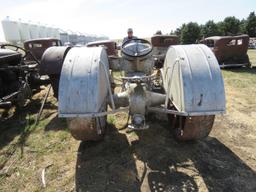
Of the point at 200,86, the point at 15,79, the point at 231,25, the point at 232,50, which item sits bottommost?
the point at 232,50

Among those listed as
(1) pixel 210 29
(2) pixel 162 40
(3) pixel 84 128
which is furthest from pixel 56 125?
(1) pixel 210 29

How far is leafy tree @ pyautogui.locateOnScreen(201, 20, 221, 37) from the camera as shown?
98.2 ft

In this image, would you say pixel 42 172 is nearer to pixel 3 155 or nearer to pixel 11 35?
pixel 3 155

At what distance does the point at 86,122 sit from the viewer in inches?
129

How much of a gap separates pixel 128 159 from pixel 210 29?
1173 inches

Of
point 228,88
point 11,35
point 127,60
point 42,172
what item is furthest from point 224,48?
point 11,35

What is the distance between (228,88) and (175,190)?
5645mm

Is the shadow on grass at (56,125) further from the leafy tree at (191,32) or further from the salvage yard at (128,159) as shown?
the leafy tree at (191,32)

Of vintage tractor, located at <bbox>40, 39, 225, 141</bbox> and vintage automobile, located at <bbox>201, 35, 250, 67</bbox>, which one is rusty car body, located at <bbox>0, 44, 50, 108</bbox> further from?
vintage automobile, located at <bbox>201, 35, 250, 67</bbox>

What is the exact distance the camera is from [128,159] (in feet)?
11.7

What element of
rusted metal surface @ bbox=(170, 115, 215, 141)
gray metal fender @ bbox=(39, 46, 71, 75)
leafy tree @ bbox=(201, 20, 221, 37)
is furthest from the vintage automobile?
leafy tree @ bbox=(201, 20, 221, 37)

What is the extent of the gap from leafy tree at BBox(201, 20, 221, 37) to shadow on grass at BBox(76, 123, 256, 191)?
91.5 feet

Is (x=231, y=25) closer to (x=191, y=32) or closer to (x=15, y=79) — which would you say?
(x=191, y=32)

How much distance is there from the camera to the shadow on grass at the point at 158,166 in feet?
9.90
